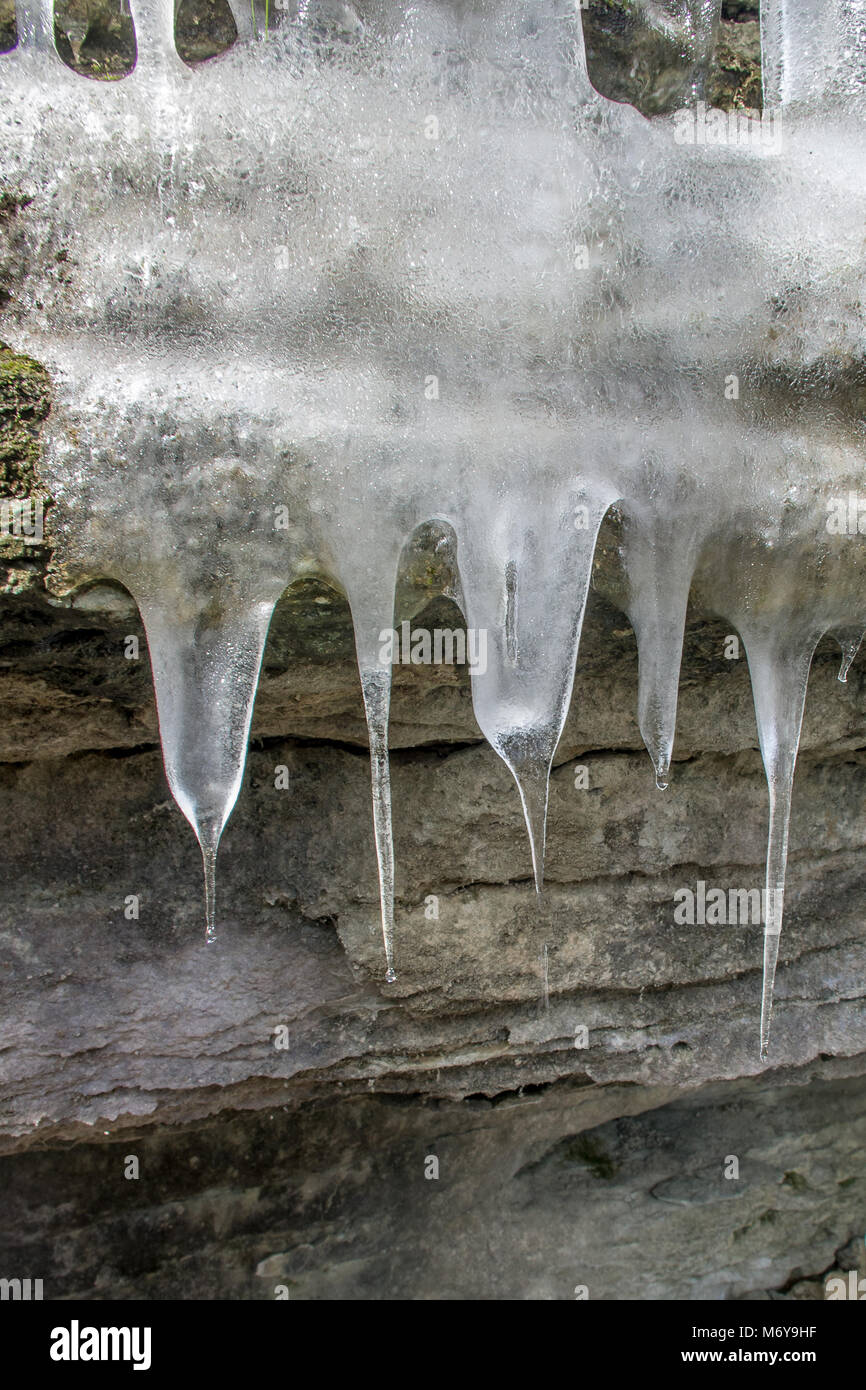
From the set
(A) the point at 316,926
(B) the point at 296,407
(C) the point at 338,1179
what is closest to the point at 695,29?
(B) the point at 296,407

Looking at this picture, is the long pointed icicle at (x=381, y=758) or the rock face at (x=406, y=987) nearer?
the long pointed icicle at (x=381, y=758)

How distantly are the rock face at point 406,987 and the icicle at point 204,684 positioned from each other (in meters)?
0.10

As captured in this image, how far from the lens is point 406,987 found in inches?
74.1

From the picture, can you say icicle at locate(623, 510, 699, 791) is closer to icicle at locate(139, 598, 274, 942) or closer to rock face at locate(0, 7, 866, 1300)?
rock face at locate(0, 7, 866, 1300)

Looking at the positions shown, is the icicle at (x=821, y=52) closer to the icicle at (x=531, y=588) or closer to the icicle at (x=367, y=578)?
the icicle at (x=531, y=588)

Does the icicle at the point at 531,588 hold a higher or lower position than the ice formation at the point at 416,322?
lower

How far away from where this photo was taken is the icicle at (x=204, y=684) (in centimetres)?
116

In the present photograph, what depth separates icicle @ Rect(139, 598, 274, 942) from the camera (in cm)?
116

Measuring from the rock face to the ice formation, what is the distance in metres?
Answer: 0.11

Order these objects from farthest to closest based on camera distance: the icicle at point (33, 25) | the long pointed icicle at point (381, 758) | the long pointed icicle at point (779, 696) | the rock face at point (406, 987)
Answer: the rock face at point (406, 987) < the long pointed icicle at point (779, 696) < the long pointed icicle at point (381, 758) < the icicle at point (33, 25)

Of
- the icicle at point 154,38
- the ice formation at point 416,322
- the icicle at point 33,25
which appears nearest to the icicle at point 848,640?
the ice formation at point 416,322

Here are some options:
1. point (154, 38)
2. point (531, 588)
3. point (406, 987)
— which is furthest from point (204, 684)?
point (406, 987)

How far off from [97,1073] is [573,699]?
1.11 meters

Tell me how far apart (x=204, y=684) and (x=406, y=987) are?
3.11ft
